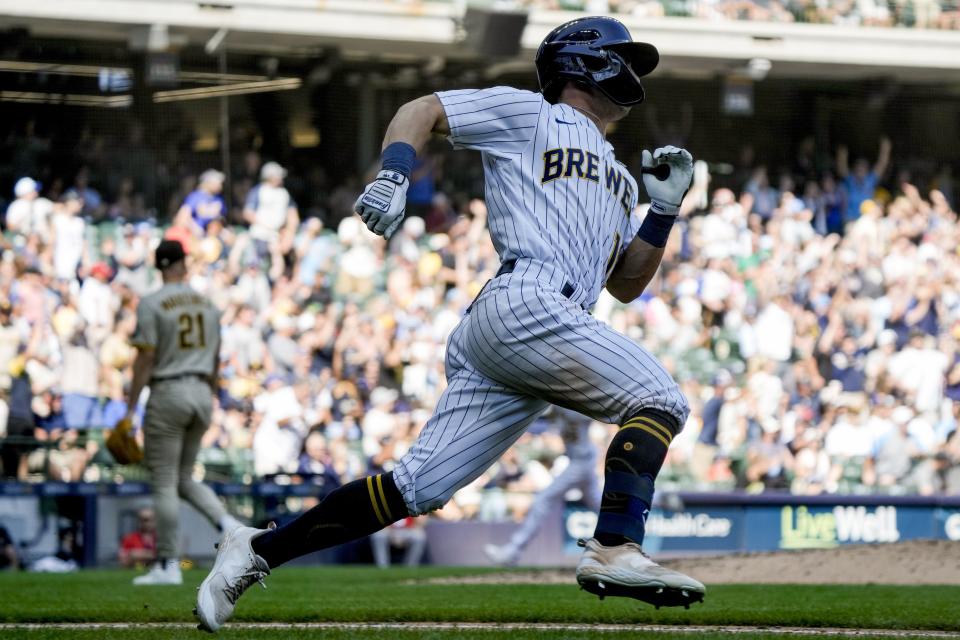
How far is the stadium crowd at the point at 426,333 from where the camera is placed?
604 inches

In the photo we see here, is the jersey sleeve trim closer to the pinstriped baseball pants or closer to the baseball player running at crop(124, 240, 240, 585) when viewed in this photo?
the pinstriped baseball pants

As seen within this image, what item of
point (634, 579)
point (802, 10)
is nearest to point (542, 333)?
point (634, 579)

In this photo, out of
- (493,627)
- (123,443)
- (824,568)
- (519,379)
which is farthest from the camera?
(824,568)

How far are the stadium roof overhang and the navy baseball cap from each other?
35.4ft

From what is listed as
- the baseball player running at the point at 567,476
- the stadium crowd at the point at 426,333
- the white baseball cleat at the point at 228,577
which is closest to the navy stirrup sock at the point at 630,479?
the white baseball cleat at the point at 228,577

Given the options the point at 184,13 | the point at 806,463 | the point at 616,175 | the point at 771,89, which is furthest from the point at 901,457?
the point at 616,175

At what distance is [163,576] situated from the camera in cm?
1018

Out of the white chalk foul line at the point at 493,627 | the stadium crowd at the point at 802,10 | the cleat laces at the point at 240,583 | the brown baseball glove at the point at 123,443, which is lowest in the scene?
the white chalk foul line at the point at 493,627

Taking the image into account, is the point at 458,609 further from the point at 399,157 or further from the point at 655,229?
the point at 399,157

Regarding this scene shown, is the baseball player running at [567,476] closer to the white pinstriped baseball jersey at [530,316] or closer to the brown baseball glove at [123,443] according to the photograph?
the brown baseball glove at [123,443]

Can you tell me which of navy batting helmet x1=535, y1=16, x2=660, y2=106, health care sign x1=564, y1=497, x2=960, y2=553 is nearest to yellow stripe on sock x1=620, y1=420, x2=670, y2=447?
navy batting helmet x1=535, y1=16, x2=660, y2=106

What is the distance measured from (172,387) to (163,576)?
4.03 feet

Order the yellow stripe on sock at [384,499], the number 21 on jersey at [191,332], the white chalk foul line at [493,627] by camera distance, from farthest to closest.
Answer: the number 21 on jersey at [191,332] < the white chalk foul line at [493,627] < the yellow stripe on sock at [384,499]

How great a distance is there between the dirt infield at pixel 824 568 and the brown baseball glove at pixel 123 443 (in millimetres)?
2306
